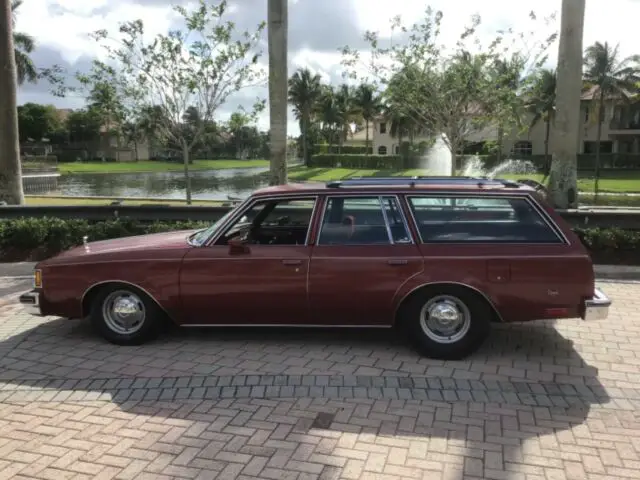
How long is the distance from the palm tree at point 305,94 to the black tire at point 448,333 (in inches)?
2726

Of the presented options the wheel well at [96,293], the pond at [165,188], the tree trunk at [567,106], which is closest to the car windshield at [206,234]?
the wheel well at [96,293]

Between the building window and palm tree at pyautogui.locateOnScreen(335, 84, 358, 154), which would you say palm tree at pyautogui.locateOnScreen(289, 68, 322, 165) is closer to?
palm tree at pyautogui.locateOnScreen(335, 84, 358, 154)

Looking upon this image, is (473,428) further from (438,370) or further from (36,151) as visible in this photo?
(36,151)

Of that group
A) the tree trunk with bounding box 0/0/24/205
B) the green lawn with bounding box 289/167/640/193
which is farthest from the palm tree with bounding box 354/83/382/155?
the tree trunk with bounding box 0/0/24/205

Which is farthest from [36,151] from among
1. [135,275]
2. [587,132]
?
→ [135,275]

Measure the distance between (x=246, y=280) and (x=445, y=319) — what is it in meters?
1.73

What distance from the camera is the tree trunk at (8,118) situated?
38.6 ft

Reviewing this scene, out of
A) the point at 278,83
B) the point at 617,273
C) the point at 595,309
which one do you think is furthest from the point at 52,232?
the point at 617,273

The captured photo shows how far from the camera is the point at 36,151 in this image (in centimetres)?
6831

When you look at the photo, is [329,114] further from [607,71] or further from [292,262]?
[292,262]

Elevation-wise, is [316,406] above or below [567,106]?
below

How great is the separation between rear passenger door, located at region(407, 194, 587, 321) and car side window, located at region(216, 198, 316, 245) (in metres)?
0.99

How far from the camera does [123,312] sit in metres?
5.42

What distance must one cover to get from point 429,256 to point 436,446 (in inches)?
67.7
